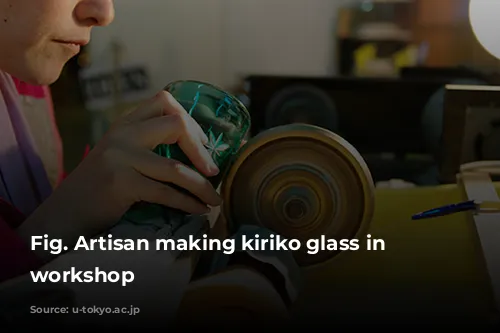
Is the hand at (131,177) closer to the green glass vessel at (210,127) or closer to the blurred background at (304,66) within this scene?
the green glass vessel at (210,127)

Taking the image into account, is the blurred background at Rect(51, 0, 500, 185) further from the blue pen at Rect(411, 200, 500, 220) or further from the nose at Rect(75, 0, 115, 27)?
the nose at Rect(75, 0, 115, 27)

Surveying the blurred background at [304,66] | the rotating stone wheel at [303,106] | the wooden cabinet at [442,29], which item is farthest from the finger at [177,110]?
the wooden cabinet at [442,29]

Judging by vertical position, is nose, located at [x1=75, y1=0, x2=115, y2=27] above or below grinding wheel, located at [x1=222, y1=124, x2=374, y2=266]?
above

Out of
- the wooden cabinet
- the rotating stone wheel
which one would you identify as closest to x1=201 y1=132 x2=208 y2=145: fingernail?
the rotating stone wheel

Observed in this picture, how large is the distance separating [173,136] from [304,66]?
2.82 metres

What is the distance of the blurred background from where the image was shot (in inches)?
34.6

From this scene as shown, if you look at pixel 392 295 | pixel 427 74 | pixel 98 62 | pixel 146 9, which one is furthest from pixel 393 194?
pixel 146 9

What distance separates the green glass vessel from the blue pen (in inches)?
6.4

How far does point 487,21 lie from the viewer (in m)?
0.77

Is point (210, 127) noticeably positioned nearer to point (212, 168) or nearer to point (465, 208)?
point (212, 168)

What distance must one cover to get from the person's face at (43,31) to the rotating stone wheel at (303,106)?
16.9 inches

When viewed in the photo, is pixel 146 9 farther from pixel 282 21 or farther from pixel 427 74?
pixel 427 74

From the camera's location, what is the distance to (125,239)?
383 millimetres

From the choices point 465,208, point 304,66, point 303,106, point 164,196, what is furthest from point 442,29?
point 164,196
